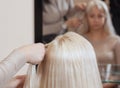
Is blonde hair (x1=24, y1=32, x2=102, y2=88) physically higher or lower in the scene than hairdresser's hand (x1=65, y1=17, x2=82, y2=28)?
higher

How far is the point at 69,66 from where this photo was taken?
0.74 meters

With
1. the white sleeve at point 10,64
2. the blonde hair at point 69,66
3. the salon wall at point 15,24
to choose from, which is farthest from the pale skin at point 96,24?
the white sleeve at point 10,64

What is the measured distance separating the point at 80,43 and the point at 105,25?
0.90m

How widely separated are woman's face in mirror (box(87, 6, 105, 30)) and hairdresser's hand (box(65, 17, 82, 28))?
0.24 feet

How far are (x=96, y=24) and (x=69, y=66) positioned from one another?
94 centimetres

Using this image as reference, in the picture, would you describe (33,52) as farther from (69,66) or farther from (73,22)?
(73,22)

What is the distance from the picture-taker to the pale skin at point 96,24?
1622mm

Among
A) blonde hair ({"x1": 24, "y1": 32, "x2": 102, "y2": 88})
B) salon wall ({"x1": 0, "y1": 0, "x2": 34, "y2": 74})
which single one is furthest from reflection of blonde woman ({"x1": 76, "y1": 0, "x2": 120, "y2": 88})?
blonde hair ({"x1": 24, "y1": 32, "x2": 102, "y2": 88})

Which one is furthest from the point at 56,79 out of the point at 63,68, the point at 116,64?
the point at 116,64

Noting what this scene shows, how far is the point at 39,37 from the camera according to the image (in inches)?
67.9

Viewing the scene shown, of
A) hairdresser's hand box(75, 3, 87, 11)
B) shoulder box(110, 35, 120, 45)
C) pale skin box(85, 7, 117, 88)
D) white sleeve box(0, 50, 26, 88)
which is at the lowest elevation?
shoulder box(110, 35, 120, 45)

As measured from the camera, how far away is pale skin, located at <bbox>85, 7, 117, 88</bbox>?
1622 mm

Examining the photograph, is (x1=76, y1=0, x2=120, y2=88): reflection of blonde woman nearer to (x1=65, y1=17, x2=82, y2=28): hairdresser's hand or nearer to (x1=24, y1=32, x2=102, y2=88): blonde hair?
(x1=65, y1=17, x2=82, y2=28): hairdresser's hand

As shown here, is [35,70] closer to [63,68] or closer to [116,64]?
[63,68]
